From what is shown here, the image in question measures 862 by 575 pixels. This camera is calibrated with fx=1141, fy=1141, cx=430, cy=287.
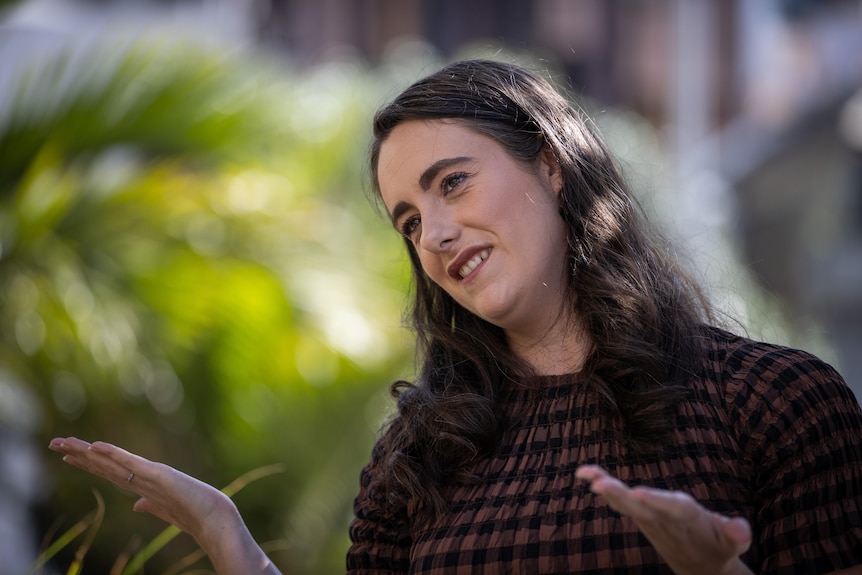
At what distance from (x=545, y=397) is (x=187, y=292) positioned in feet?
10.2

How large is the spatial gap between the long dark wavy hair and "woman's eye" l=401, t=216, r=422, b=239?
0.51 feet

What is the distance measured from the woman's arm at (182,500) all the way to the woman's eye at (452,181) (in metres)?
0.76

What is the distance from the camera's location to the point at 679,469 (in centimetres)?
214

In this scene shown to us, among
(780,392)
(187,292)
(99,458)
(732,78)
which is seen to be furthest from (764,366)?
(732,78)

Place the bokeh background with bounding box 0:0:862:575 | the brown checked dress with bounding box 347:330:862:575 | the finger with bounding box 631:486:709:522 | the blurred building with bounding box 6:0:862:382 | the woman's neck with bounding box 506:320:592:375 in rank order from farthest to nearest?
the blurred building with bounding box 6:0:862:382 < the bokeh background with bounding box 0:0:862:575 < the woman's neck with bounding box 506:320:592:375 < the brown checked dress with bounding box 347:330:862:575 < the finger with bounding box 631:486:709:522

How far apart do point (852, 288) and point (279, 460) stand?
9655mm

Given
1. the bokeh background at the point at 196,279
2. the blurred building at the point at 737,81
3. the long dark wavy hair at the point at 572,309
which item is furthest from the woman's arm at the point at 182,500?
the blurred building at the point at 737,81

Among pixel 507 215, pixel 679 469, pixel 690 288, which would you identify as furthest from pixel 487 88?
pixel 679 469

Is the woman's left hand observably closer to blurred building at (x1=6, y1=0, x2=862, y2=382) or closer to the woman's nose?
the woman's nose

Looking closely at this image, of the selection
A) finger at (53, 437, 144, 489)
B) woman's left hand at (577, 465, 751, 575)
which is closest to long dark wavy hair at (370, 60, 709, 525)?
woman's left hand at (577, 465, 751, 575)

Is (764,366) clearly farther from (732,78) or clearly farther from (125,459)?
(732,78)

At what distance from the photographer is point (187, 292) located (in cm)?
520

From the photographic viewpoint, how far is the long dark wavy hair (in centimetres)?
229

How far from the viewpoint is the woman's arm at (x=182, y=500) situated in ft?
7.06
